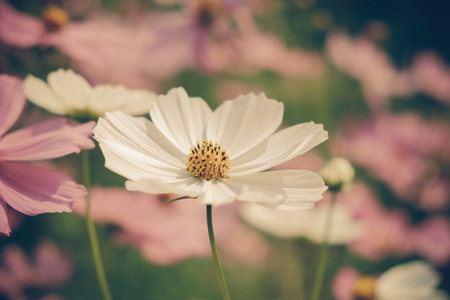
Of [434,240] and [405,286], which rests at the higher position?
[434,240]

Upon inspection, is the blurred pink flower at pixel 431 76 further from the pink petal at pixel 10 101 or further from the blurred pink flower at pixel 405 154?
the pink petal at pixel 10 101

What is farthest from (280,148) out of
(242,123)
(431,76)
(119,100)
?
(431,76)

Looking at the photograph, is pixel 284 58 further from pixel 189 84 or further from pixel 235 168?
pixel 235 168

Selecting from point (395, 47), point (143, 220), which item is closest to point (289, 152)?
point (143, 220)

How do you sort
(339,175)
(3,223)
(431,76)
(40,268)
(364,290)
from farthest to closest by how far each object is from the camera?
(431,76) → (40,268) → (364,290) → (339,175) → (3,223)

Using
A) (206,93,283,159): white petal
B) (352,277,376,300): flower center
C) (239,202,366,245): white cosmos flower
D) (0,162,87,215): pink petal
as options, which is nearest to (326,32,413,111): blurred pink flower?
(239,202,366,245): white cosmos flower

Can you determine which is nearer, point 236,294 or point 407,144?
point 236,294

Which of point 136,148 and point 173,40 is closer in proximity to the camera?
point 136,148

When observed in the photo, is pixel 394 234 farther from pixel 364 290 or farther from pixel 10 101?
pixel 10 101
